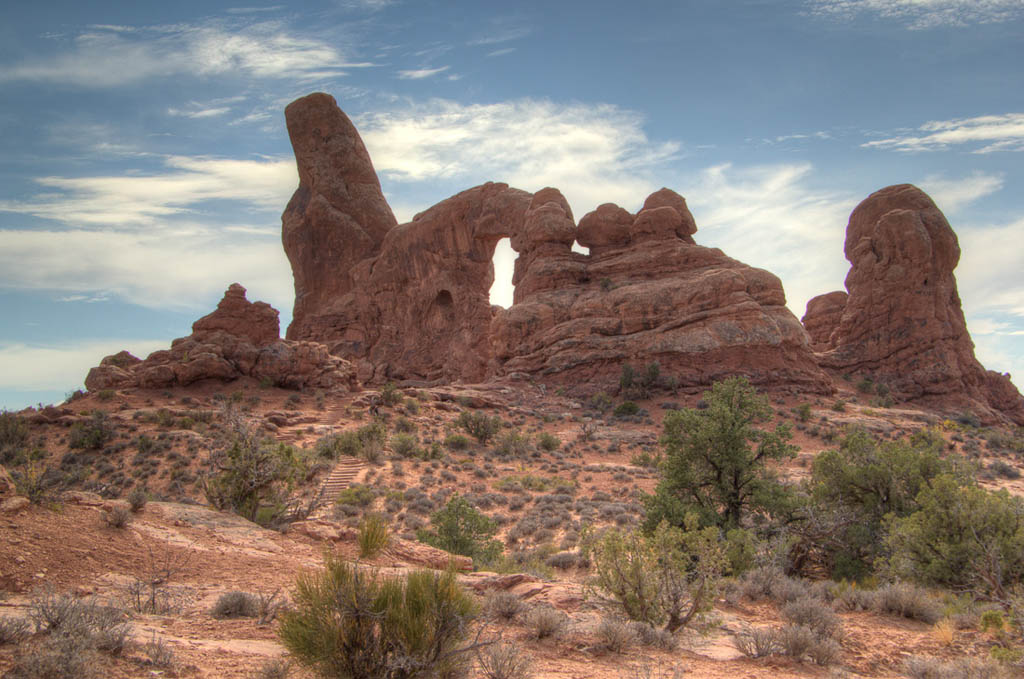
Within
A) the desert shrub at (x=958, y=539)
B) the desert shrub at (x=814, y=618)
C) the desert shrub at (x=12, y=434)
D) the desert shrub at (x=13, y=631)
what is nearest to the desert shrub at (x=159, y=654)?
the desert shrub at (x=13, y=631)

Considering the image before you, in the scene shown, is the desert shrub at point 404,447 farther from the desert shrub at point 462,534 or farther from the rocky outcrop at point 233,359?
the desert shrub at point 462,534

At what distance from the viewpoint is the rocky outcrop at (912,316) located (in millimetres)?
34969

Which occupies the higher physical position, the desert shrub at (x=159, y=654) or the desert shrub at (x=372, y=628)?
the desert shrub at (x=372, y=628)

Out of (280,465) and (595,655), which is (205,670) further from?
(280,465)

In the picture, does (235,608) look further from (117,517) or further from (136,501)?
(136,501)

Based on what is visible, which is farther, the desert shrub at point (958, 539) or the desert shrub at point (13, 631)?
the desert shrub at point (958, 539)

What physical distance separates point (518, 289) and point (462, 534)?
29408 mm

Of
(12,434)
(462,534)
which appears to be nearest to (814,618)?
(462,534)

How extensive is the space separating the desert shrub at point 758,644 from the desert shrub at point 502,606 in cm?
212

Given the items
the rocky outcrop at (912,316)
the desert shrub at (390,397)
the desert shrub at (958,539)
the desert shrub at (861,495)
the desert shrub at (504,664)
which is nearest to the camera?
the desert shrub at (504,664)

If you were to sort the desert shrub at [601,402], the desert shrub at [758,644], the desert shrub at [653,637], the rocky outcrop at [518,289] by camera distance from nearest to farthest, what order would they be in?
the desert shrub at [758,644] < the desert shrub at [653,637] < the desert shrub at [601,402] < the rocky outcrop at [518,289]

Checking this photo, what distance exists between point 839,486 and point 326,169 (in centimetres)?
4818

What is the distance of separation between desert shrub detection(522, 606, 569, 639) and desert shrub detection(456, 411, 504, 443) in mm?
19493

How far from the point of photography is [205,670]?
4055 millimetres
